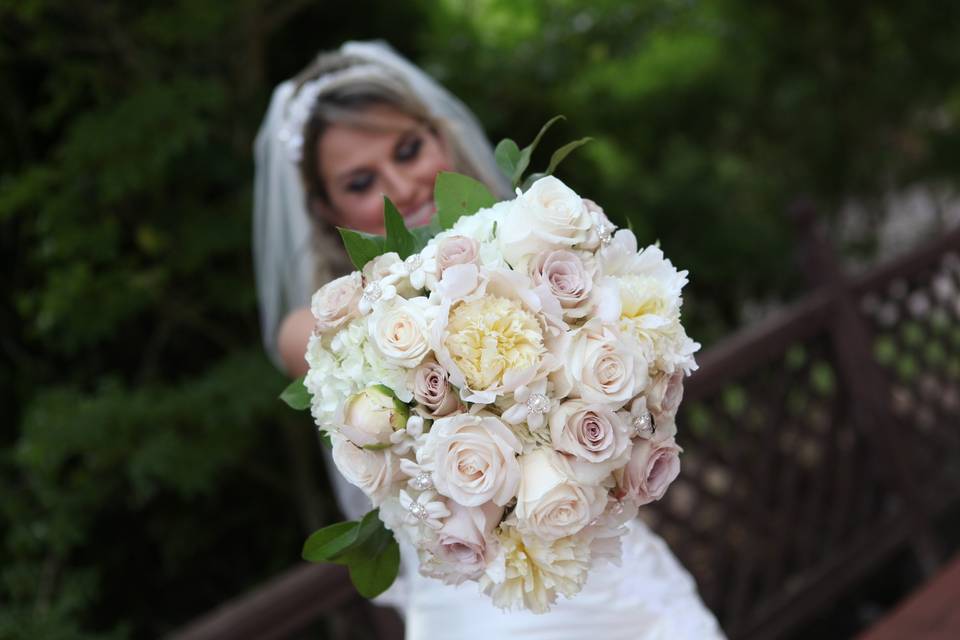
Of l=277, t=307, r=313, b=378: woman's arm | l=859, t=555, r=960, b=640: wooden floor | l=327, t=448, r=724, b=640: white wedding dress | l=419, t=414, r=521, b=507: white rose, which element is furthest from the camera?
l=859, t=555, r=960, b=640: wooden floor

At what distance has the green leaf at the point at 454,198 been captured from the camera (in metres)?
1.40

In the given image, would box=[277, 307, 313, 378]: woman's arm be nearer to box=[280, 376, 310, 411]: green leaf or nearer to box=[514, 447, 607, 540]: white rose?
box=[280, 376, 310, 411]: green leaf

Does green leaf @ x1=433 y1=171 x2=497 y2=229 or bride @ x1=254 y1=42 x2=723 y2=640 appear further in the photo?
bride @ x1=254 y1=42 x2=723 y2=640

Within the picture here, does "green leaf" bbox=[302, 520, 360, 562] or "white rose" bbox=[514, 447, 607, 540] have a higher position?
"white rose" bbox=[514, 447, 607, 540]

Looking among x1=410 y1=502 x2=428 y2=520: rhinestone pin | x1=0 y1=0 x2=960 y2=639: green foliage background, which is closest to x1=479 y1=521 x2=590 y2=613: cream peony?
x1=410 y1=502 x2=428 y2=520: rhinestone pin

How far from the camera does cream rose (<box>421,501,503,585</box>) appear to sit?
3.87ft

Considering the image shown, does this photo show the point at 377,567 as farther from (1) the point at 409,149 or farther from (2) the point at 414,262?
(1) the point at 409,149

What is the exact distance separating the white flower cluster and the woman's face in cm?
90

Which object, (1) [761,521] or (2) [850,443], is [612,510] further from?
(2) [850,443]

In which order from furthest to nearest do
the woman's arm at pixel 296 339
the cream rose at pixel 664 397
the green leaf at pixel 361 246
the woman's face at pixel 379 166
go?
1. the woman's face at pixel 379 166
2. the woman's arm at pixel 296 339
3. the green leaf at pixel 361 246
4. the cream rose at pixel 664 397

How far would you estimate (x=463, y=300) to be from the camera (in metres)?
1.19

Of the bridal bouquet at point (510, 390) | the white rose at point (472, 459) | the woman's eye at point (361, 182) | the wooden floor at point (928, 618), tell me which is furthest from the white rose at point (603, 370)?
the wooden floor at point (928, 618)

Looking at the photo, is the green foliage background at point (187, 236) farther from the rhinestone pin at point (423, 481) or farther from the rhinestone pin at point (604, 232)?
the rhinestone pin at point (604, 232)

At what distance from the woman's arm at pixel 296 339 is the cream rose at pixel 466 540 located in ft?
2.93
